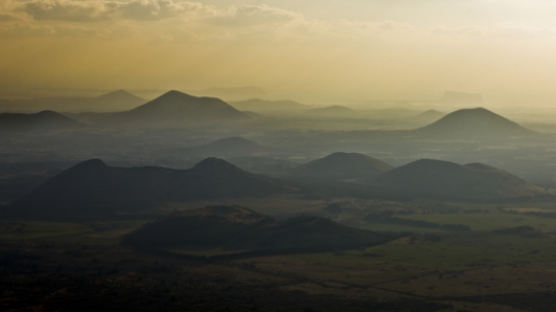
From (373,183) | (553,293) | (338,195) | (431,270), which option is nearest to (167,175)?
(338,195)

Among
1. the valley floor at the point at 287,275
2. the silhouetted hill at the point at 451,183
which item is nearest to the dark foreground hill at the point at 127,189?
the valley floor at the point at 287,275

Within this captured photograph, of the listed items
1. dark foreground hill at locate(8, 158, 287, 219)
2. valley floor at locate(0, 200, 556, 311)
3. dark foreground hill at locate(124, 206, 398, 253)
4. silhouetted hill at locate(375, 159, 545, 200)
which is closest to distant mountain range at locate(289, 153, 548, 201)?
silhouetted hill at locate(375, 159, 545, 200)

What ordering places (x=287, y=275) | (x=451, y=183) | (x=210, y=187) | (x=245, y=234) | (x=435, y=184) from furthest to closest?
1. (x=435, y=184)
2. (x=451, y=183)
3. (x=210, y=187)
4. (x=245, y=234)
5. (x=287, y=275)

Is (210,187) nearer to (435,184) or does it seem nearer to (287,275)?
(435,184)

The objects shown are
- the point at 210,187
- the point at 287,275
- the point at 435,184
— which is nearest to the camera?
the point at 287,275

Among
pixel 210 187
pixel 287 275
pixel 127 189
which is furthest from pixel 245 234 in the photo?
pixel 210 187

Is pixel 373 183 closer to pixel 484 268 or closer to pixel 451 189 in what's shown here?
pixel 451 189

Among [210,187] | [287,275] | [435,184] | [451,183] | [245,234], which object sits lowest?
[287,275]
